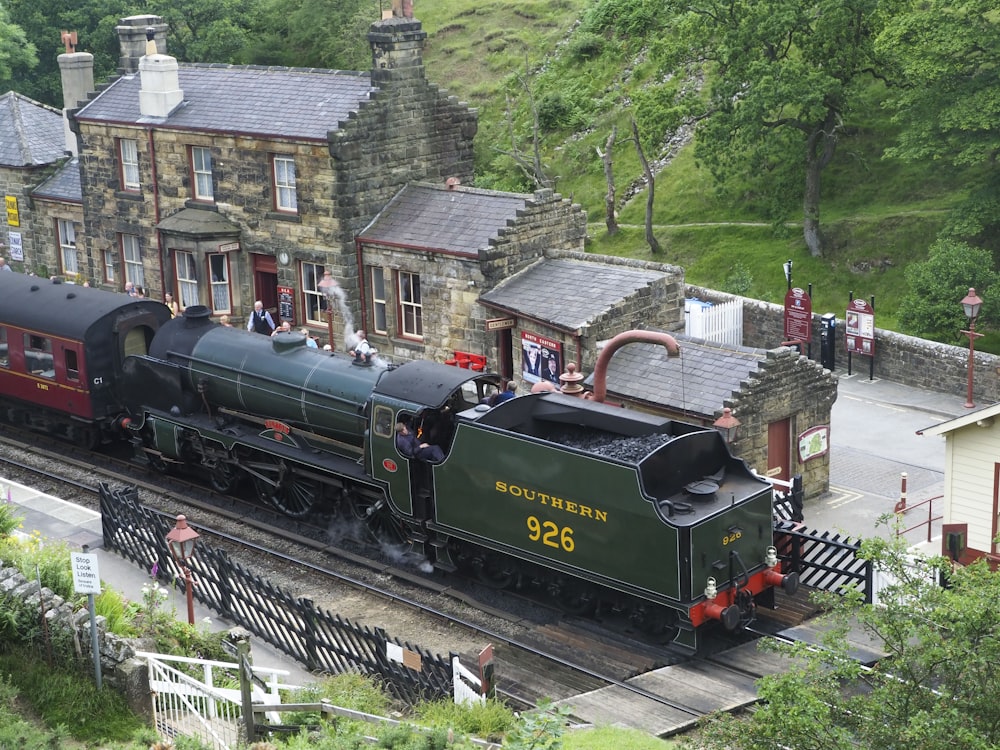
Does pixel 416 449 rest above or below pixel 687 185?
above

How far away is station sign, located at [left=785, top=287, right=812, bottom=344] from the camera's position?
29.6 meters

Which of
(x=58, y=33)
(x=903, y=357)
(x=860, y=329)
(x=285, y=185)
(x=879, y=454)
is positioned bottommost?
(x=879, y=454)

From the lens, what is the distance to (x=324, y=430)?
2108 centimetres

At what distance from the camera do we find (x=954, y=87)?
30984 millimetres

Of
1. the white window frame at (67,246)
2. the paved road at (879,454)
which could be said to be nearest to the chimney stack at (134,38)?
the white window frame at (67,246)

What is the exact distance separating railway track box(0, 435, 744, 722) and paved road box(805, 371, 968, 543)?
5914mm

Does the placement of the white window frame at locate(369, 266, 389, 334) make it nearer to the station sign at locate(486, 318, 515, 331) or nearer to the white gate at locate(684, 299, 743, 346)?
the station sign at locate(486, 318, 515, 331)

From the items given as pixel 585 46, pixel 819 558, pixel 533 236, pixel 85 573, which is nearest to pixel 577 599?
pixel 819 558

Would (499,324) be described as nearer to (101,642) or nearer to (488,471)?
(488,471)

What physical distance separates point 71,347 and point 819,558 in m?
13.8

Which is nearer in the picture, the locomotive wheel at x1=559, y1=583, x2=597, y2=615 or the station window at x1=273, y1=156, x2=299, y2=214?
the locomotive wheel at x1=559, y1=583, x2=597, y2=615

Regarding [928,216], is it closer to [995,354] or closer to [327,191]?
[995,354]

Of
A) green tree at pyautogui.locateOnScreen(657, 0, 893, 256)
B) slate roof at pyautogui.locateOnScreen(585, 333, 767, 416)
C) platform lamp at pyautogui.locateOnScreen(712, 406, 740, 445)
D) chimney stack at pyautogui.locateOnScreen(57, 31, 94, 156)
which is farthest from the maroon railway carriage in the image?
green tree at pyautogui.locateOnScreen(657, 0, 893, 256)

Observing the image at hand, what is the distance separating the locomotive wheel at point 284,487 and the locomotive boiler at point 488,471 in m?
0.03
